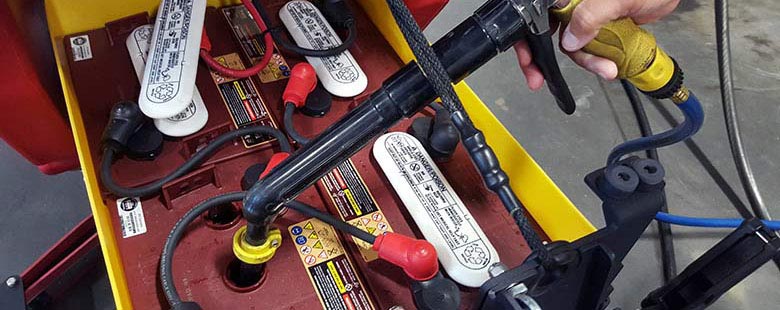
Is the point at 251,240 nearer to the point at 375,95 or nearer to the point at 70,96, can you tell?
the point at 375,95

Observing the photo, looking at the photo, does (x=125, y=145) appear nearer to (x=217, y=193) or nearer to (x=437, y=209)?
(x=217, y=193)

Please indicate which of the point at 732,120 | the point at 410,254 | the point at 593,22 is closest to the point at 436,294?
the point at 410,254

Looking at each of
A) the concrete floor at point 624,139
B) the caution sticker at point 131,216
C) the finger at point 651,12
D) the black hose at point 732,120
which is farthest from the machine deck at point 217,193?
the black hose at point 732,120

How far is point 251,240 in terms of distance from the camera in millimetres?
574

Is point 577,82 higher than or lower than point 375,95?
higher

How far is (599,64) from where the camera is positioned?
58cm

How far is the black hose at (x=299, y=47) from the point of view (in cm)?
78

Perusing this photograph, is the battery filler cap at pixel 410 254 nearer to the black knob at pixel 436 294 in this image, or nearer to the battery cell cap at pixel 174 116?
the black knob at pixel 436 294

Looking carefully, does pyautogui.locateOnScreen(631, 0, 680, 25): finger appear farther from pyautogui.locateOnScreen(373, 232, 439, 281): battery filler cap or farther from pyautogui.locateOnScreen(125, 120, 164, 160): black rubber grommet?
pyautogui.locateOnScreen(125, 120, 164, 160): black rubber grommet

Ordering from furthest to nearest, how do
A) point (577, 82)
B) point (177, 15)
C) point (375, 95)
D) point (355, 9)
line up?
point (577, 82) → point (355, 9) → point (177, 15) → point (375, 95)

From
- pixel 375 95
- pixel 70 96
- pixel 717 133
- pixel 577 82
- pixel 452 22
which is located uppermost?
pixel 452 22

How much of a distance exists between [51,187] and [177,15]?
1.67ft

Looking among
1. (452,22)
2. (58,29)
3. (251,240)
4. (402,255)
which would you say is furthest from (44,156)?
(452,22)

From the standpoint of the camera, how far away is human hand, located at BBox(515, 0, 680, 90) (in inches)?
19.8
